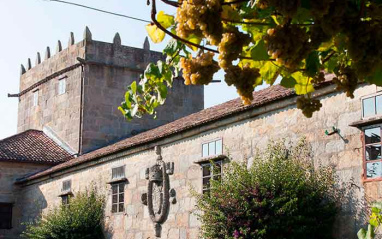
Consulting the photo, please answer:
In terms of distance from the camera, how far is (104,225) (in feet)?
50.6

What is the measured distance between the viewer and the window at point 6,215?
21209mm

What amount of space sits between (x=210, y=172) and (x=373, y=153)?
395 centimetres

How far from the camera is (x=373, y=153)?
843cm

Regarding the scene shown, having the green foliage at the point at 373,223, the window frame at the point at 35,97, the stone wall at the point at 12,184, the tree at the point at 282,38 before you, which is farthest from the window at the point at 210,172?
the window frame at the point at 35,97

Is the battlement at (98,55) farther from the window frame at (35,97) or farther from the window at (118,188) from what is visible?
the window at (118,188)

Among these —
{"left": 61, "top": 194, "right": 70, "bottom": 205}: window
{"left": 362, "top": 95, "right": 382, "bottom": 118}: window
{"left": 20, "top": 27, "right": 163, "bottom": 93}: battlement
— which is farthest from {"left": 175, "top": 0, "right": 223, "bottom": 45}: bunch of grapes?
{"left": 20, "top": 27, "right": 163, "bottom": 93}: battlement

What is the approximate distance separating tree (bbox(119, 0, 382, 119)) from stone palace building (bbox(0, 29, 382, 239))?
5.58 meters

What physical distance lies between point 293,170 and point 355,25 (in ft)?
23.2

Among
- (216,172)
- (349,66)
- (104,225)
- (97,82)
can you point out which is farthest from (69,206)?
(349,66)

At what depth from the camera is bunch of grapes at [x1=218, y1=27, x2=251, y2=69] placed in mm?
2611

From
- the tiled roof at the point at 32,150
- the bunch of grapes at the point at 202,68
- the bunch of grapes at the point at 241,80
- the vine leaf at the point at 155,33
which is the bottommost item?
the bunch of grapes at the point at 241,80

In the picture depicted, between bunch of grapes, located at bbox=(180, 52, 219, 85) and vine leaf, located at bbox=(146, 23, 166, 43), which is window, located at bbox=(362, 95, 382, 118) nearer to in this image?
vine leaf, located at bbox=(146, 23, 166, 43)

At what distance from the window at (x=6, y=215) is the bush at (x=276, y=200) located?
12898 mm

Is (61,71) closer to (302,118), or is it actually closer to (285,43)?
(302,118)
